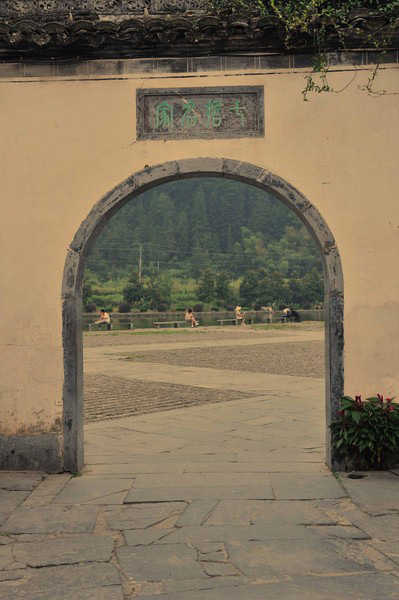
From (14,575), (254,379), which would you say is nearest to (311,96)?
(14,575)

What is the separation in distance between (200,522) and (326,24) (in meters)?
3.84

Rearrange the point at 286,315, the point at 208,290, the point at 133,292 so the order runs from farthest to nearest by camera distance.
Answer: the point at 208,290, the point at 133,292, the point at 286,315

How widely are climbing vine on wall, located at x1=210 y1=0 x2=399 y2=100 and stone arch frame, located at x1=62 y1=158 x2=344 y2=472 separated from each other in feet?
2.75

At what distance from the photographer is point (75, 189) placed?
5.32m

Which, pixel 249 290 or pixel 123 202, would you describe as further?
pixel 249 290

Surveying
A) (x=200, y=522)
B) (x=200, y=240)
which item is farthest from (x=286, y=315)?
(x=200, y=240)

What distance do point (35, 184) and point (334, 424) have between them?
3.11 m

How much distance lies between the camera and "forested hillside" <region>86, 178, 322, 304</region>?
64375 millimetres

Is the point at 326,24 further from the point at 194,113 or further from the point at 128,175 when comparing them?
the point at 128,175

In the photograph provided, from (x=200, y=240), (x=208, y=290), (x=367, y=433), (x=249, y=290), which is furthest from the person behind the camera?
(x=200, y=240)

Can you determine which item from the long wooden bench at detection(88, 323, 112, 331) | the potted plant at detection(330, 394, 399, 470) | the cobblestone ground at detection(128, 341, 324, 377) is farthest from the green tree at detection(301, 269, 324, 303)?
the potted plant at detection(330, 394, 399, 470)

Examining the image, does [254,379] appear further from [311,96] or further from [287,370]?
[311,96]

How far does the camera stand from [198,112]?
5352mm

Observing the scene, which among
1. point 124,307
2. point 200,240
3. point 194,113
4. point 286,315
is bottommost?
point 286,315
